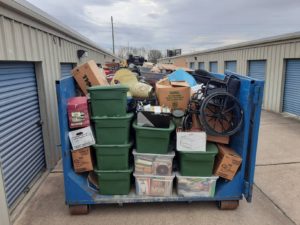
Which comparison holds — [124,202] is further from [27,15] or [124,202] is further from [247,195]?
[27,15]

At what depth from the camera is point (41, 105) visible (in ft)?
13.0

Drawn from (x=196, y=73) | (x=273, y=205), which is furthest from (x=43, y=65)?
(x=273, y=205)

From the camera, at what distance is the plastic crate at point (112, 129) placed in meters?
2.65

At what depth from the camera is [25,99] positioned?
3.48 meters

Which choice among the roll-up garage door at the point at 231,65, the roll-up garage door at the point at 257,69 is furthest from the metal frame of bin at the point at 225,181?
the roll-up garage door at the point at 231,65

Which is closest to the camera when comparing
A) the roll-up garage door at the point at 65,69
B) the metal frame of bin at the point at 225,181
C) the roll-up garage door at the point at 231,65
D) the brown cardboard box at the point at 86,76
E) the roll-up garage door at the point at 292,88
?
the metal frame of bin at the point at 225,181

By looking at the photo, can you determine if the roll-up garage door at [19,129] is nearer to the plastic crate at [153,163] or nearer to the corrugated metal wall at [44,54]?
the corrugated metal wall at [44,54]

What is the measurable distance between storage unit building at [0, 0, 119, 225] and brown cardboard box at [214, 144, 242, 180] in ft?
7.19

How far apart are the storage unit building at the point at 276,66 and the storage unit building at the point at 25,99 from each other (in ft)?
22.6

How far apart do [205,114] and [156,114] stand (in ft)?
1.85

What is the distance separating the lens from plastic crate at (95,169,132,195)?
9.09 ft

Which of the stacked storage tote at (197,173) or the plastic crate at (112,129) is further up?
the plastic crate at (112,129)

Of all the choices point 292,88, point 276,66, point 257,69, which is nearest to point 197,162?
point 292,88

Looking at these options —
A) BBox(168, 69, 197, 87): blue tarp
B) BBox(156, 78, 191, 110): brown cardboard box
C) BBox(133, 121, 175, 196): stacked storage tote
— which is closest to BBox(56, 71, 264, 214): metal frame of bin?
BBox(133, 121, 175, 196): stacked storage tote
